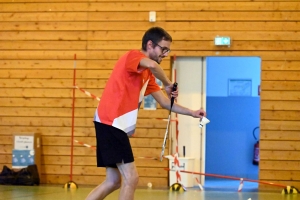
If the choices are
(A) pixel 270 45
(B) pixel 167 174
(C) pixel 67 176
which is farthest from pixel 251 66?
(C) pixel 67 176

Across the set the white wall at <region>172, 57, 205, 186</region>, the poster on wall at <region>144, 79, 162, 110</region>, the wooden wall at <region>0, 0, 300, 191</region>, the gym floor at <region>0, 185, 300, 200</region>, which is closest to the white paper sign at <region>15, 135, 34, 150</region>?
the wooden wall at <region>0, 0, 300, 191</region>

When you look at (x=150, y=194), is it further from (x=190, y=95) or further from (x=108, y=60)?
(x=108, y=60)

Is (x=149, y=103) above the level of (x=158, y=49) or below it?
below

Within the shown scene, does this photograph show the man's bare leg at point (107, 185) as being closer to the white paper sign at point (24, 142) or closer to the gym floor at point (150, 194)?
the gym floor at point (150, 194)

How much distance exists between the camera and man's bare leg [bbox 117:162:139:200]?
4086 millimetres

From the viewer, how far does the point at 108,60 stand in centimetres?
996

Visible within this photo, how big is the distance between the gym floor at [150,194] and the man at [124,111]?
312 cm

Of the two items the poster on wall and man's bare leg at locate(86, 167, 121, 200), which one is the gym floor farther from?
man's bare leg at locate(86, 167, 121, 200)

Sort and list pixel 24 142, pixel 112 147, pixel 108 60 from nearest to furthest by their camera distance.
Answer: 1. pixel 112 147
2. pixel 24 142
3. pixel 108 60

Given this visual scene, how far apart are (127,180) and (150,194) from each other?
4065mm

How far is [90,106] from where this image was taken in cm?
998

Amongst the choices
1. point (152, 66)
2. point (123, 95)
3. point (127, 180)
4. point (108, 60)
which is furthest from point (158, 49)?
point (108, 60)

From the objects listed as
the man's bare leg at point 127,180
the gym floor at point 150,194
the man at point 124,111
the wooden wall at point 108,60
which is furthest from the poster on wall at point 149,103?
the man's bare leg at point 127,180

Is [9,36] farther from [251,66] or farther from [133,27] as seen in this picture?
[251,66]
